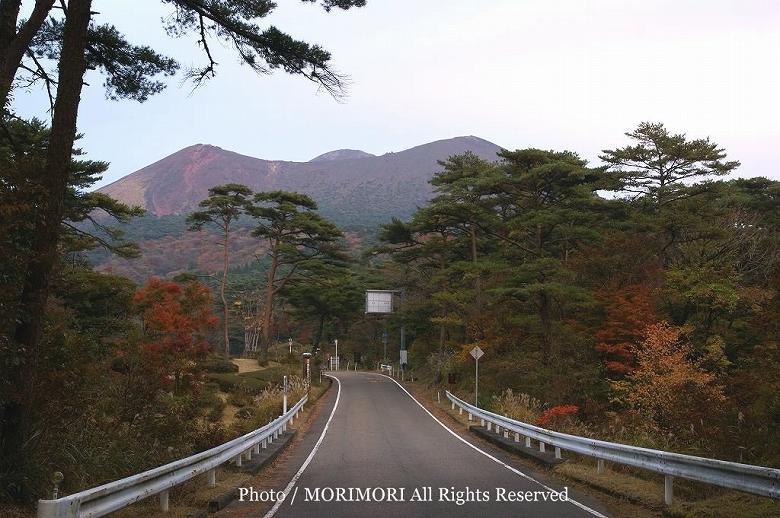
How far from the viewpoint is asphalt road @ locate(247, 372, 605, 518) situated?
344 inches

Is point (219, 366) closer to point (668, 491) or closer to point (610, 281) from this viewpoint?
point (610, 281)

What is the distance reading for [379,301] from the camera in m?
55.1

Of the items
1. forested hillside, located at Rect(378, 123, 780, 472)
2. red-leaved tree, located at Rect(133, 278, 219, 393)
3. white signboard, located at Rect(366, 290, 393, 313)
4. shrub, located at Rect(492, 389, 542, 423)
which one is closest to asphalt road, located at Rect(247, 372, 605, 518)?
shrub, located at Rect(492, 389, 542, 423)

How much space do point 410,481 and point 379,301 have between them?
1723 inches

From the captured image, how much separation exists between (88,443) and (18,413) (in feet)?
6.23

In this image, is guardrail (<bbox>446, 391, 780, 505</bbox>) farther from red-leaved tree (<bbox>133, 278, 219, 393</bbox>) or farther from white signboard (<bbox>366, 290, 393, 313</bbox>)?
white signboard (<bbox>366, 290, 393, 313</bbox>)

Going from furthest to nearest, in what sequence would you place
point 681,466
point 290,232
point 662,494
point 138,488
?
point 290,232, point 662,494, point 681,466, point 138,488

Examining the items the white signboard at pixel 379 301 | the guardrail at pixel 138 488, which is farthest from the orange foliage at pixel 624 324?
the white signboard at pixel 379 301

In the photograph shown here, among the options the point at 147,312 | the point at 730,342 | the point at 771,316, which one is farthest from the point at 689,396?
the point at 147,312

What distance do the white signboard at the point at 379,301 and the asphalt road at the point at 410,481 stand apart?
104 feet

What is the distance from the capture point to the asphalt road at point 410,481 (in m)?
8.74

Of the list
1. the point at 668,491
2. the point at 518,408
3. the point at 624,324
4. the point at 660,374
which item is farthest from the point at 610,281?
the point at 668,491

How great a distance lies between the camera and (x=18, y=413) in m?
7.48

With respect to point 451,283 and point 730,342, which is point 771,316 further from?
point 451,283
